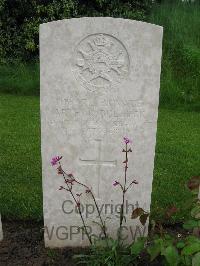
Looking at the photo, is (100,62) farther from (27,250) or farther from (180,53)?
(180,53)

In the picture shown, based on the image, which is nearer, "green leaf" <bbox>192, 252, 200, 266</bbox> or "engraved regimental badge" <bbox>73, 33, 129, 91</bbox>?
"green leaf" <bbox>192, 252, 200, 266</bbox>

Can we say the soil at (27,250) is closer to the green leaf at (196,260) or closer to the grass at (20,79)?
the green leaf at (196,260)

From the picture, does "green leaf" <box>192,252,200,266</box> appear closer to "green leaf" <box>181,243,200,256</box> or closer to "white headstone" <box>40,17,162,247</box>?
"green leaf" <box>181,243,200,256</box>

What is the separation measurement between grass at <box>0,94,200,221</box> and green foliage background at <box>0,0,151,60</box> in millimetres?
1725

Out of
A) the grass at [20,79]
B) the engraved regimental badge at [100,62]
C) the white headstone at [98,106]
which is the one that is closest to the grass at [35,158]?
the grass at [20,79]

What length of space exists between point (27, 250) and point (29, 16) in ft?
23.4

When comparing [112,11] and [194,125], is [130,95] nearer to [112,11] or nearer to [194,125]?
[194,125]

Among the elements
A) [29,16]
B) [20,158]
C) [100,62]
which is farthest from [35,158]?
[29,16]

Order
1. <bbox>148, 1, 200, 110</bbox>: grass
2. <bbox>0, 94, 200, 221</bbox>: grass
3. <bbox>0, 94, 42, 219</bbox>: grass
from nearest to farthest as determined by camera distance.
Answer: <bbox>0, 94, 42, 219</bbox>: grass → <bbox>0, 94, 200, 221</bbox>: grass → <bbox>148, 1, 200, 110</bbox>: grass

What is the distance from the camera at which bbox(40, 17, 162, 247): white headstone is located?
2982mm

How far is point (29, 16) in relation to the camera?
9.71 metres

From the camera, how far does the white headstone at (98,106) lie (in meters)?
2.98

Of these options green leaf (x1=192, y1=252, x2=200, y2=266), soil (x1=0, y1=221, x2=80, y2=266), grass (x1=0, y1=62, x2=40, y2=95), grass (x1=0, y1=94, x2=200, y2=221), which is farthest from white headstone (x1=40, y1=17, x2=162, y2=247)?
grass (x1=0, y1=62, x2=40, y2=95)

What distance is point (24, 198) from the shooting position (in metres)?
4.33
